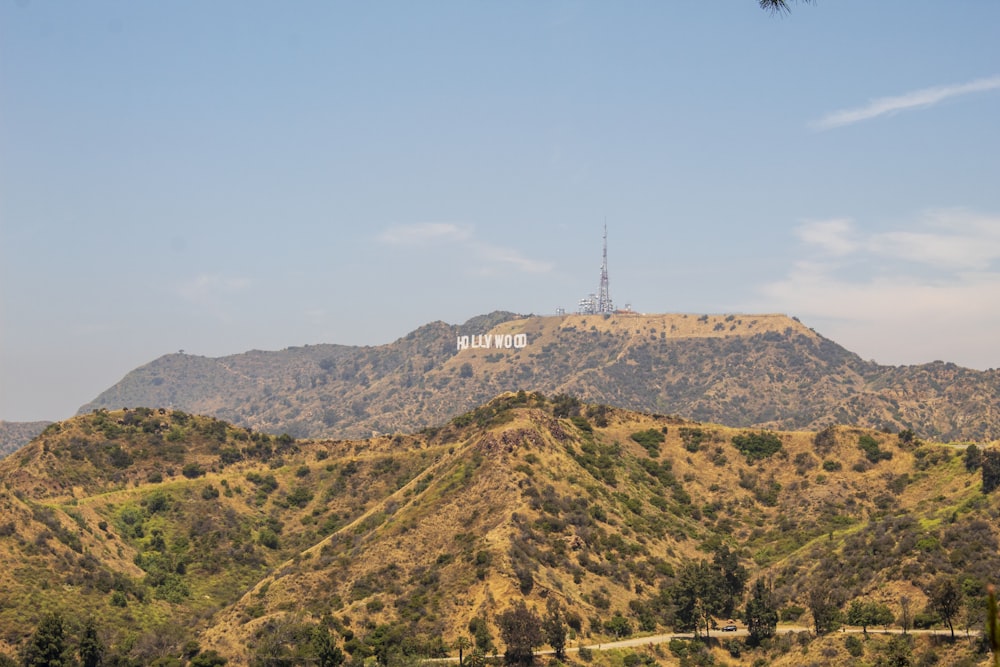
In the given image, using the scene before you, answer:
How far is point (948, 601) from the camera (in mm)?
95062

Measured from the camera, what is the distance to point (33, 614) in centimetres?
11694

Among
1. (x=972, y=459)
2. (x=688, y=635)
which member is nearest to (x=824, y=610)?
(x=688, y=635)

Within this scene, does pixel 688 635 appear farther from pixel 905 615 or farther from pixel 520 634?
pixel 905 615

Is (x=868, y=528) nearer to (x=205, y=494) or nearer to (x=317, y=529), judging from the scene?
(x=317, y=529)

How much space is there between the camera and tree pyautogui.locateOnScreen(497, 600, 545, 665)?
99.3 metres

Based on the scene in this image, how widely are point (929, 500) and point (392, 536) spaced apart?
235 ft

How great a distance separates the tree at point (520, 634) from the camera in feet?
326

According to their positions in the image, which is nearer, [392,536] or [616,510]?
[392,536]

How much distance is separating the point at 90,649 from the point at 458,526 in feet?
146

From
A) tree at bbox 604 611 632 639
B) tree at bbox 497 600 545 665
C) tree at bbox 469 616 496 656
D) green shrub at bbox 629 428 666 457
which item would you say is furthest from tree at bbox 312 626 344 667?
green shrub at bbox 629 428 666 457

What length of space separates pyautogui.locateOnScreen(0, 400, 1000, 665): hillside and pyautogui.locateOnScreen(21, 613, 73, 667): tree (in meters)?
5.76

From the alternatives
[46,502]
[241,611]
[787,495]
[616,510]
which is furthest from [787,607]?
[46,502]

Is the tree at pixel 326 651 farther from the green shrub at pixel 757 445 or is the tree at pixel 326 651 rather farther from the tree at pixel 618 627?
the green shrub at pixel 757 445

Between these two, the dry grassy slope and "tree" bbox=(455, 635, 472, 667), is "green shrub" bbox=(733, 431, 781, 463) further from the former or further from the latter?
"tree" bbox=(455, 635, 472, 667)
